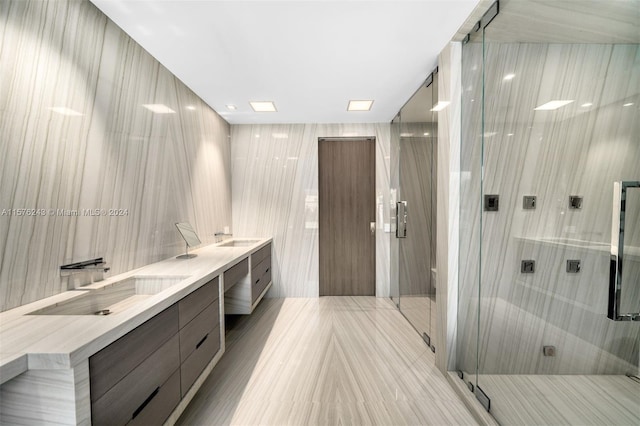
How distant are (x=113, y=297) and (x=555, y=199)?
232cm

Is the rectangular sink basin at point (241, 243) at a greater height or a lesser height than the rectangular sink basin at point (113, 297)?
greater

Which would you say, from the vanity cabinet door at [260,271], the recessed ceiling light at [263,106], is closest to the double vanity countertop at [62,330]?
the vanity cabinet door at [260,271]

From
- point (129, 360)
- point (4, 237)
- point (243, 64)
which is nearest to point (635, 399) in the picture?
point (129, 360)

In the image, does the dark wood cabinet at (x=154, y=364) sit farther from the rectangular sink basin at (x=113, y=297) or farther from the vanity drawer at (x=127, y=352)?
the rectangular sink basin at (x=113, y=297)

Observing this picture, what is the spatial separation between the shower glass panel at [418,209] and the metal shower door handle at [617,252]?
1.59 meters

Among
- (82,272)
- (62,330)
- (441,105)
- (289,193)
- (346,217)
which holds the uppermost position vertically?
(441,105)

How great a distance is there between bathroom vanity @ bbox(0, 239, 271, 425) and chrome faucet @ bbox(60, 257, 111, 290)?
69 mm

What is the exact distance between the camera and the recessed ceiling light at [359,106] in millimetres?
3439

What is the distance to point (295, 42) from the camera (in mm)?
2156

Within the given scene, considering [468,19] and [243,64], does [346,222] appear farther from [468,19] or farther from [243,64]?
[468,19]

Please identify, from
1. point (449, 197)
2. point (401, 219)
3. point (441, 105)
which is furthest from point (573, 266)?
point (401, 219)

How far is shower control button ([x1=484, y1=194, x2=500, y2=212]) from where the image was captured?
180cm

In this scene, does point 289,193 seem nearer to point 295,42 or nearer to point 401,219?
point 401,219

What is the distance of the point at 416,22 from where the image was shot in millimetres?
1947
